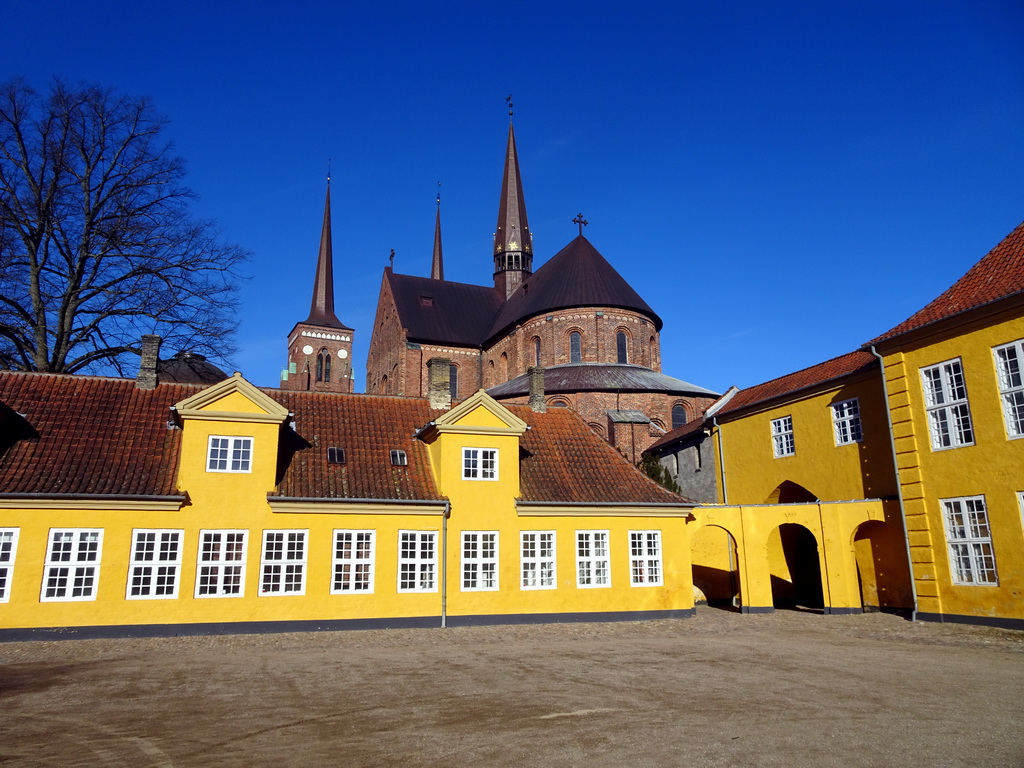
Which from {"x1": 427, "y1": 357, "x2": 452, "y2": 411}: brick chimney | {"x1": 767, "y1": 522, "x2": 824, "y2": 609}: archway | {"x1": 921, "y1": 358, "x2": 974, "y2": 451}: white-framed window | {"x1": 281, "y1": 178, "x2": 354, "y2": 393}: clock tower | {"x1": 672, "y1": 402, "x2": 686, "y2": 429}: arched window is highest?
{"x1": 281, "y1": 178, "x2": 354, "y2": 393}: clock tower

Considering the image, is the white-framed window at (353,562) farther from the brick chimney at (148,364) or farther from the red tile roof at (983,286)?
the red tile roof at (983,286)

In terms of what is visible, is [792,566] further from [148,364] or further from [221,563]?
[148,364]

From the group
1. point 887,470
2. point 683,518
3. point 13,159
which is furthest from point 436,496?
point 13,159

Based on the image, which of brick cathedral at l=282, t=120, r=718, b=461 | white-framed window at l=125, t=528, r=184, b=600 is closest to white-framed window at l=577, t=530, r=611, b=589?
white-framed window at l=125, t=528, r=184, b=600

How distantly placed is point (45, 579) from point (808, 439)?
73.7 feet

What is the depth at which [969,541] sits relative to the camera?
19.2 metres

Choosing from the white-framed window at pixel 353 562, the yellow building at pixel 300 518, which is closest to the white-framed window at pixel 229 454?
the yellow building at pixel 300 518

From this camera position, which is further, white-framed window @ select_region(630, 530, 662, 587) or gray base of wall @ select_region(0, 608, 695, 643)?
white-framed window @ select_region(630, 530, 662, 587)

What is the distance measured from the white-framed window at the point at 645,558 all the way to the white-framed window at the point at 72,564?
13.9m

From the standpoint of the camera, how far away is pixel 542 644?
16750 millimetres

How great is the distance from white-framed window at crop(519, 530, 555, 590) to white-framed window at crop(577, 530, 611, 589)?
2.75 ft

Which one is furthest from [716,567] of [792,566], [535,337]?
[535,337]

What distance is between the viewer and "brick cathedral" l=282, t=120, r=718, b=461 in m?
44.6

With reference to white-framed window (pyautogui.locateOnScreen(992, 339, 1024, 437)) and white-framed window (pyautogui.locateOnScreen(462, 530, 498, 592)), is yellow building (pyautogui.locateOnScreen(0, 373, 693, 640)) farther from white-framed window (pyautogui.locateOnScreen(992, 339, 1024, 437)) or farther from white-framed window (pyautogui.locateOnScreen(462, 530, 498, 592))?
white-framed window (pyautogui.locateOnScreen(992, 339, 1024, 437))
